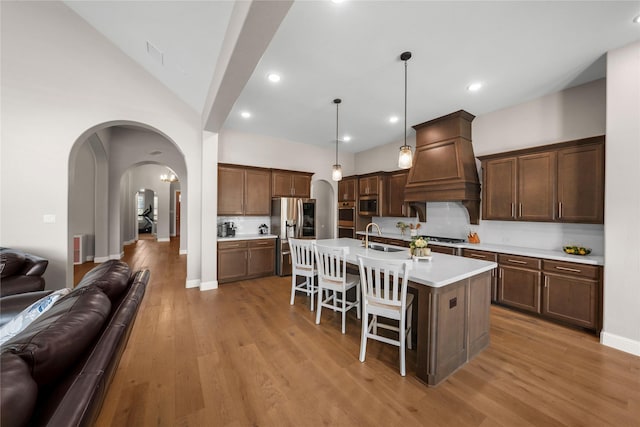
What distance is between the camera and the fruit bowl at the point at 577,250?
2.98 meters

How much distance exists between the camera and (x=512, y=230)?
12.4 ft

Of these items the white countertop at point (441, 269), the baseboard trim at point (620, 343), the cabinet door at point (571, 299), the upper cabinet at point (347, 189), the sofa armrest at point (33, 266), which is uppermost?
the upper cabinet at point (347, 189)

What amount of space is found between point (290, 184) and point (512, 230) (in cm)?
415

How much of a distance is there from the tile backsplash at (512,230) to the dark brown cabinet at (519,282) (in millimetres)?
640

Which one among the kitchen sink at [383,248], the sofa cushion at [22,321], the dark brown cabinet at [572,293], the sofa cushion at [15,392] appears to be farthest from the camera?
the kitchen sink at [383,248]

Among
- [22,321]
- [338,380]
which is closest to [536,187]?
[338,380]

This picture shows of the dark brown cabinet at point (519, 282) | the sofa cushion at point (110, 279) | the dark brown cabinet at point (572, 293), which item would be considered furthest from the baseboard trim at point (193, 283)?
the dark brown cabinet at point (572, 293)

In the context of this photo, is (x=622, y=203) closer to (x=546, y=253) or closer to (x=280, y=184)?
(x=546, y=253)

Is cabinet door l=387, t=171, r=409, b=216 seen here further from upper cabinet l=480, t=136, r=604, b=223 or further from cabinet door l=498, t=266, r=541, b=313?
cabinet door l=498, t=266, r=541, b=313

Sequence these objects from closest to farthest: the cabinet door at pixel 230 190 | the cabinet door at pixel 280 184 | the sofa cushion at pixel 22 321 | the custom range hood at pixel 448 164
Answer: the sofa cushion at pixel 22 321
the custom range hood at pixel 448 164
the cabinet door at pixel 230 190
the cabinet door at pixel 280 184

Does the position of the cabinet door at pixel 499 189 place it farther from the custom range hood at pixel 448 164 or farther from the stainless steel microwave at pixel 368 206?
the stainless steel microwave at pixel 368 206

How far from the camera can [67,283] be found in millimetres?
3346

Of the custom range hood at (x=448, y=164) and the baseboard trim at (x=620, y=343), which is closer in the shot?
the baseboard trim at (x=620, y=343)

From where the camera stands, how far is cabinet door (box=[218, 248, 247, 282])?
14.4 feet
